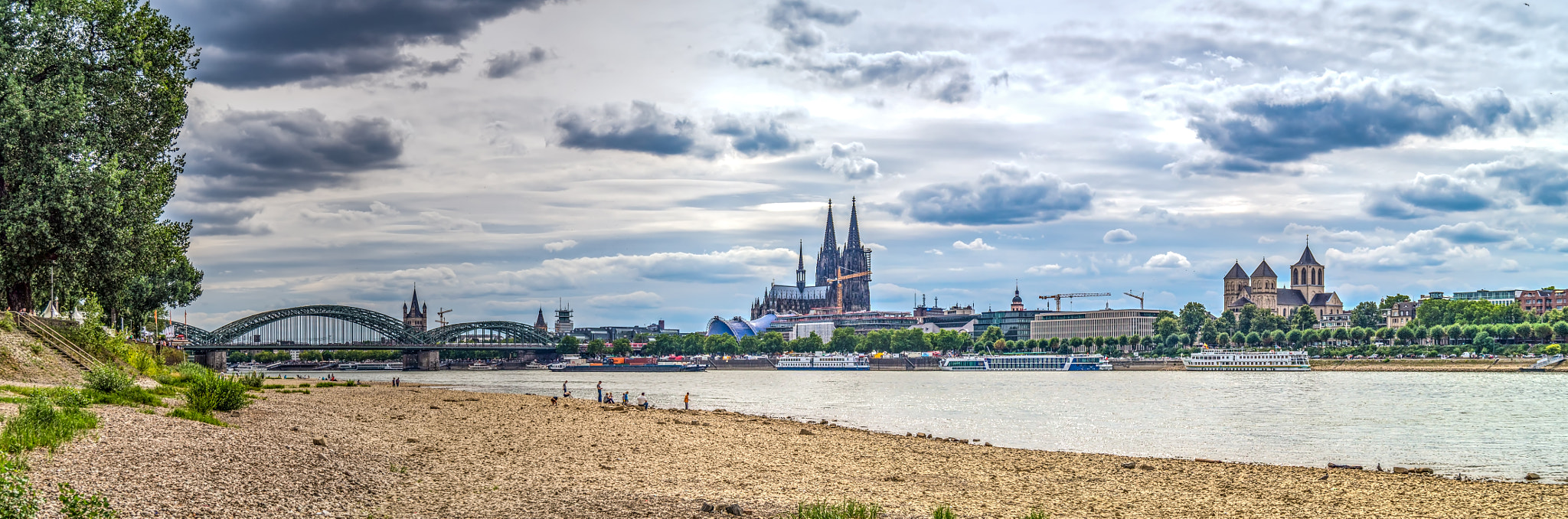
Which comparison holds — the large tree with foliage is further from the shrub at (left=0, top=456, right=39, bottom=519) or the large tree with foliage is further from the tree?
the tree

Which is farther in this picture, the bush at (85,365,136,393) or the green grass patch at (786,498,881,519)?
the bush at (85,365,136,393)

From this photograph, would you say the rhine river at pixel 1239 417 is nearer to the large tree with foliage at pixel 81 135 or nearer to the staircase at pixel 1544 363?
the large tree with foliage at pixel 81 135

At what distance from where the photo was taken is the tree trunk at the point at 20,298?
34969 millimetres

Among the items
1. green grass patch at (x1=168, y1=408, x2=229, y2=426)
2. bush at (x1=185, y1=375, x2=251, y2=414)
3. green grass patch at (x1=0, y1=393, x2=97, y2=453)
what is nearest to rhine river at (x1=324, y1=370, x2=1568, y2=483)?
bush at (x1=185, y1=375, x2=251, y2=414)

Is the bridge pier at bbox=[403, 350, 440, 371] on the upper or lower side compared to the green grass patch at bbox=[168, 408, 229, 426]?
lower

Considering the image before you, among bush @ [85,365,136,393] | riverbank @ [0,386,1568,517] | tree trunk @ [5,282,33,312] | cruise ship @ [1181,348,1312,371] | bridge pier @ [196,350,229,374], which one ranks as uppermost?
tree trunk @ [5,282,33,312]

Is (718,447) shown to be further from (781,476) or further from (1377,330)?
(1377,330)

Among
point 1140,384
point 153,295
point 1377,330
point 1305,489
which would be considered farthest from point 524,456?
point 1377,330

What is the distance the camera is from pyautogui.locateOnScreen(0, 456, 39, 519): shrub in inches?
356

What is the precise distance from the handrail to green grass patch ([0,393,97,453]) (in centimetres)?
1699

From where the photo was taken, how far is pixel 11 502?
9156 mm

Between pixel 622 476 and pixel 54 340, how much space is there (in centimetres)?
2151

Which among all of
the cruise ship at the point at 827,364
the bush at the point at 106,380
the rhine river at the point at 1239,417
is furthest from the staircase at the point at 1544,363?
the bush at the point at 106,380

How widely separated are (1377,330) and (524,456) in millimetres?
168968
